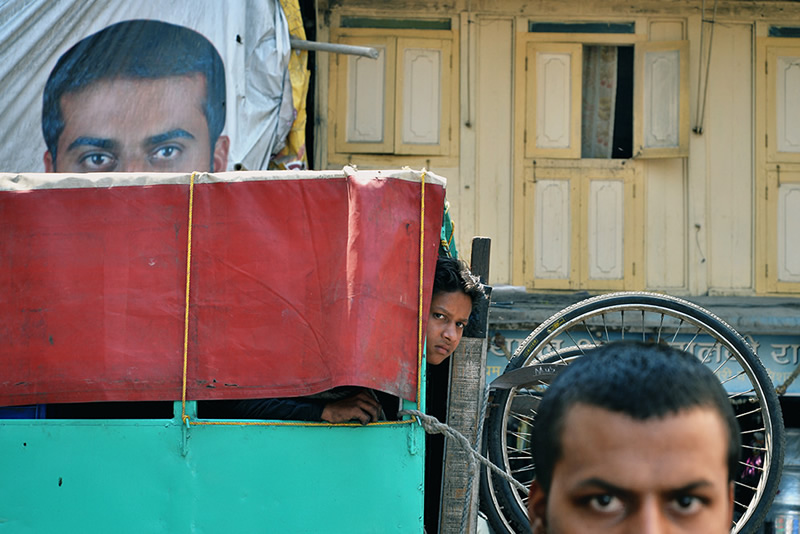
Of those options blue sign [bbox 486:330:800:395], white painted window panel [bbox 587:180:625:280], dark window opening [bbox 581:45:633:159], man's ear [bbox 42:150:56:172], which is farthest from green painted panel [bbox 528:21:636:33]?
man's ear [bbox 42:150:56:172]

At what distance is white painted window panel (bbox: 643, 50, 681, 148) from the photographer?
21.2ft

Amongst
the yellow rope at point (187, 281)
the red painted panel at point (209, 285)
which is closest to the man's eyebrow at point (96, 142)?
the red painted panel at point (209, 285)

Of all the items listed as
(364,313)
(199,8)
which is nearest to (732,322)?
(364,313)

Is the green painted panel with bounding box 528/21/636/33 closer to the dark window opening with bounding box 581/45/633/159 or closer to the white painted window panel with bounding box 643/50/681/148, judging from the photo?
the dark window opening with bounding box 581/45/633/159

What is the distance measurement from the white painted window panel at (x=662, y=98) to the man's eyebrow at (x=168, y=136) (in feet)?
12.2

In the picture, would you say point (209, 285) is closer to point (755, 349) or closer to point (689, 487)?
point (689, 487)

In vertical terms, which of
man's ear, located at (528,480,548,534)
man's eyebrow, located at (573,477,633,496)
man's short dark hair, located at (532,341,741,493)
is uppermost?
man's short dark hair, located at (532,341,741,493)

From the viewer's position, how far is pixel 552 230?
6469 millimetres

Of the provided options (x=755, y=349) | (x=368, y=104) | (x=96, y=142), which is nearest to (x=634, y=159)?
(x=755, y=349)

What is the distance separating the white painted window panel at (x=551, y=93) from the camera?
21.4 ft

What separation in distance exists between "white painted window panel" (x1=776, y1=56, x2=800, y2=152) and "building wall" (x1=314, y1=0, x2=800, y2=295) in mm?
189

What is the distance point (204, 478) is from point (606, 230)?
15.5 feet

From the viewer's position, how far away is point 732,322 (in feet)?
16.8

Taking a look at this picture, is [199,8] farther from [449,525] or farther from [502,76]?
[449,525]
